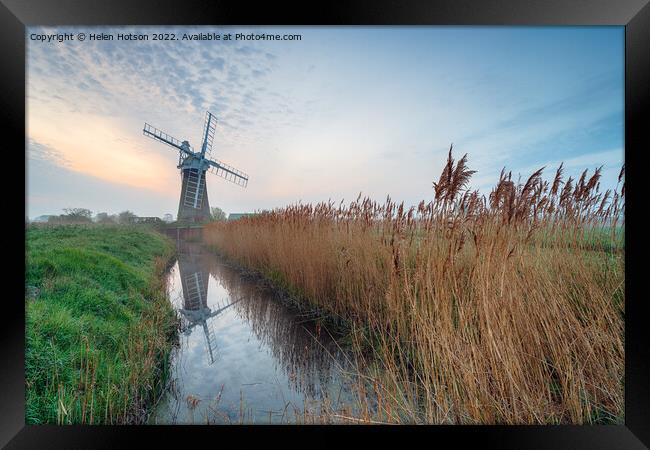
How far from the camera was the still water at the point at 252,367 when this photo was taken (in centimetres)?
176

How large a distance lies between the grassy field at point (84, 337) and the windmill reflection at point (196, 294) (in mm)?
304

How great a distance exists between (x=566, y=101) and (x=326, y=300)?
9.03 feet

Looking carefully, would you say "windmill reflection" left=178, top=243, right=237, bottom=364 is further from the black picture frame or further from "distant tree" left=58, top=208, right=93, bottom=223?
"distant tree" left=58, top=208, right=93, bottom=223

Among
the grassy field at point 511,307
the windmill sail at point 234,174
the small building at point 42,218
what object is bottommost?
the grassy field at point 511,307

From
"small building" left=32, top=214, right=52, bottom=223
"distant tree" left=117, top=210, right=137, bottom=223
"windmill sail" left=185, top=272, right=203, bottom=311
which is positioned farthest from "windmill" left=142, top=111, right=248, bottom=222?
"small building" left=32, top=214, right=52, bottom=223

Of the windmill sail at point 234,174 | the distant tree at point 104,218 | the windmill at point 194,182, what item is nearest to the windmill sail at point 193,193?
the windmill at point 194,182

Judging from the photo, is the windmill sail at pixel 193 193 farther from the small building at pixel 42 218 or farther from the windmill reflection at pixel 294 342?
the small building at pixel 42 218

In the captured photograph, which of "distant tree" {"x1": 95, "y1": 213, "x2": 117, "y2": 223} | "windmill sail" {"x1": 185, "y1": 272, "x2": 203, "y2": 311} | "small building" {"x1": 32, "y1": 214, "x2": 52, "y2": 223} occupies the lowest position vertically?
"windmill sail" {"x1": 185, "y1": 272, "x2": 203, "y2": 311}

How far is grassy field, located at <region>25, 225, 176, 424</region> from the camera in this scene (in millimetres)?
1597

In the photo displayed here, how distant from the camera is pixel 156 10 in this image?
1.61 meters

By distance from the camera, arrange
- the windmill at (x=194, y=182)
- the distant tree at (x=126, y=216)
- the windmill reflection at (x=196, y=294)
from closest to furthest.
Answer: the distant tree at (x=126, y=216)
the windmill reflection at (x=196, y=294)
the windmill at (x=194, y=182)

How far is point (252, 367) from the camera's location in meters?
2.24

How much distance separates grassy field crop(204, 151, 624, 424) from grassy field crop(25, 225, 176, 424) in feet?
5.74

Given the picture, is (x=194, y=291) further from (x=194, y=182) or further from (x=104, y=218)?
(x=194, y=182)
